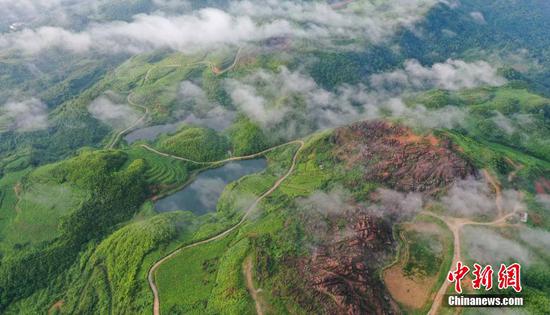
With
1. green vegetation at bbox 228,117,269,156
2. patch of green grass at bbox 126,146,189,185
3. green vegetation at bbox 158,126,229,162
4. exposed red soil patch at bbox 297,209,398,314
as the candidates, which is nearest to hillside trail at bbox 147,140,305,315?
green vegetation at bbox 228,117,269,156

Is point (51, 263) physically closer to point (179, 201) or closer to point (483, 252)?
point (179, 201)

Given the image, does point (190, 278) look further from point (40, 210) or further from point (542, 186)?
point (542, 186)

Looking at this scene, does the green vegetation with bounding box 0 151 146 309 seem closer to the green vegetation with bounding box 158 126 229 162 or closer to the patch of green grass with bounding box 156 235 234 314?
the green vegetation with bounding box 158 126 229 162

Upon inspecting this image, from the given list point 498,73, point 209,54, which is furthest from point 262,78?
point 498,73

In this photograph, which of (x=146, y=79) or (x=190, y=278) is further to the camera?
(x=146, y=79)

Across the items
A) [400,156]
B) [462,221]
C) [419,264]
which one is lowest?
[419,264]

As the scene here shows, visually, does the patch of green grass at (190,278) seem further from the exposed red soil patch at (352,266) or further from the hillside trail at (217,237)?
the exposed red soil patch at (352,266)

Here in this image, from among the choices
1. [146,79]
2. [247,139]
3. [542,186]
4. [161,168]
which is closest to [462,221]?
[542,186]

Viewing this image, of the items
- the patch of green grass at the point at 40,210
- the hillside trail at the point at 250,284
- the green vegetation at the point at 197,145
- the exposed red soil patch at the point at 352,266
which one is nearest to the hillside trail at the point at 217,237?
the hillside trail at the point at 250,284
